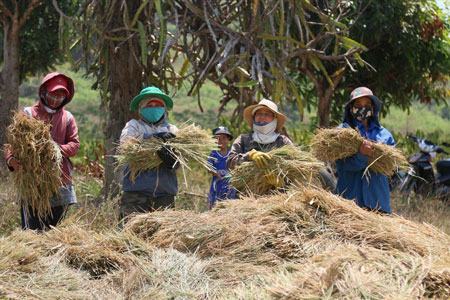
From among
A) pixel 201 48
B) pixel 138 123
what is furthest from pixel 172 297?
pixel 201 48

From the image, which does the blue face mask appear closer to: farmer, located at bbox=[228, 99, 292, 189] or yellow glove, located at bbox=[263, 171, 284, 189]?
farmer, located at bbox=[228, 99, 292, 189]

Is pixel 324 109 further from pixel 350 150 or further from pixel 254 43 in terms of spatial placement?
pixel 350 150

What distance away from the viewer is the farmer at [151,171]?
6.05m

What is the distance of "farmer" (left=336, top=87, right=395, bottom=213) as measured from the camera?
20.4 ft

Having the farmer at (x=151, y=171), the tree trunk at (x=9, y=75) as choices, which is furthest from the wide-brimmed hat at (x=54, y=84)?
the tree trunk at (x=9, y=75)

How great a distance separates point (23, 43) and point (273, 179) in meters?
8.04

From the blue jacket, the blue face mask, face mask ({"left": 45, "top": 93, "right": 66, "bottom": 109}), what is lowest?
the blue jacket

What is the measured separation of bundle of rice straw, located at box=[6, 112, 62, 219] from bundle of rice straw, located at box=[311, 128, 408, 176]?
76.2 inches

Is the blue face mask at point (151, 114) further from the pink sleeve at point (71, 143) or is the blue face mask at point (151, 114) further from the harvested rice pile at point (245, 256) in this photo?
the harvested rice pile at point (245, 256)

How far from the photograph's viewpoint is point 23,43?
1281 centimetres

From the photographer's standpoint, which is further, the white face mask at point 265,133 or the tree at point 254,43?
the tree at point 254,43

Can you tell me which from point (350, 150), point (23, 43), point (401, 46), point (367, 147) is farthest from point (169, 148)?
point (23, 43)

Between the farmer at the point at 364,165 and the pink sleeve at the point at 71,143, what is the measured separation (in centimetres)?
200

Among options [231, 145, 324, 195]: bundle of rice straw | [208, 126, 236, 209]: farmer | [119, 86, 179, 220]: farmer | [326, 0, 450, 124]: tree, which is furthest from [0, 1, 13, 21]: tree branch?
[231, 145, 324, 195]: bundle of rice straw
